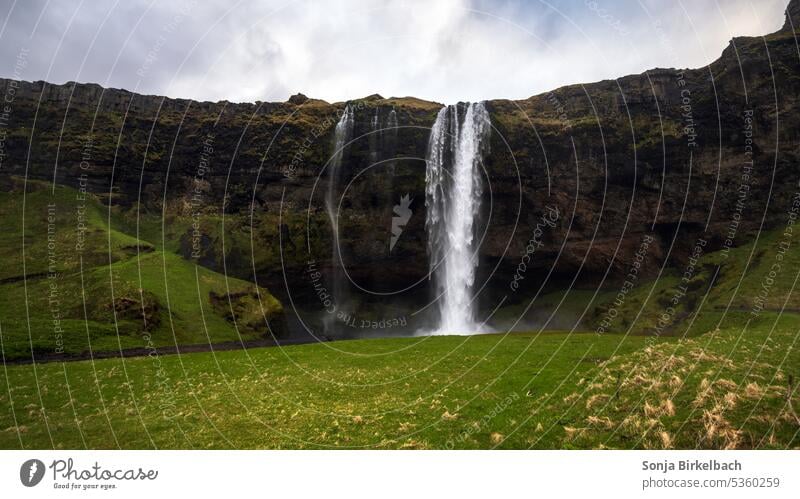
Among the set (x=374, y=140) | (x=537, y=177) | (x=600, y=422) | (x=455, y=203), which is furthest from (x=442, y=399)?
(x=374, y=140)

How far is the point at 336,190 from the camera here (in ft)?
252

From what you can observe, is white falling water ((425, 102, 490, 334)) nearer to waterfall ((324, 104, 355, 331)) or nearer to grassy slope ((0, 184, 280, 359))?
waterfall ((324, 104, 355, 331))

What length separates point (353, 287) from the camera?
263ft

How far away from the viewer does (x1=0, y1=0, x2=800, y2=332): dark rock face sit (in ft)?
213

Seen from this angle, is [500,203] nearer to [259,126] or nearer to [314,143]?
[314,143]

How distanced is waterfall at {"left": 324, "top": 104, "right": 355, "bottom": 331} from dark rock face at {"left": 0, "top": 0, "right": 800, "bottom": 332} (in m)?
1.19

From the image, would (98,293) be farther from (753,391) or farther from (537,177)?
(537,177)

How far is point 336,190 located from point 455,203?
70.6 ft

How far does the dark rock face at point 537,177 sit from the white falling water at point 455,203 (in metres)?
3.12

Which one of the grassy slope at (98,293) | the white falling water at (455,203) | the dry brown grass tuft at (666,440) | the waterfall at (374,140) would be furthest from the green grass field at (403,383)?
the waterfall at (374,140)

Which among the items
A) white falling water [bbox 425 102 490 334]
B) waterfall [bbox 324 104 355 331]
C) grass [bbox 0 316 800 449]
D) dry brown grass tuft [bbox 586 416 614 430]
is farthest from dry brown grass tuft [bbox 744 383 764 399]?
waterfall [bbox 324 104 355 331]
